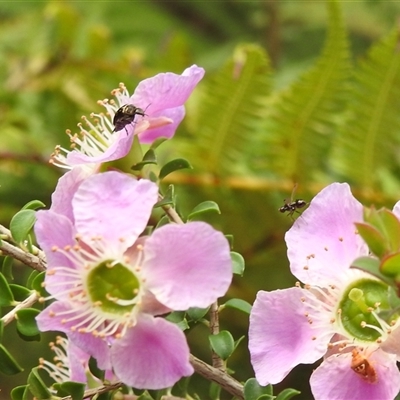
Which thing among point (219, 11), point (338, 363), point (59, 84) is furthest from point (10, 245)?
point (219, 11)

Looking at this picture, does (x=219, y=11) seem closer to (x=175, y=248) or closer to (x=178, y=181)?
(x=178, y=181)

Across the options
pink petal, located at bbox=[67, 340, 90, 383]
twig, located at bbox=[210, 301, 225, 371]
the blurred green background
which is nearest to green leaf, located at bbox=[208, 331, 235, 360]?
twig, located at bbox=[210, 301, 225, 371]

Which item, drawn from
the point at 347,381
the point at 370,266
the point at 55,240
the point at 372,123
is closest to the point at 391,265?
the point at 370,266

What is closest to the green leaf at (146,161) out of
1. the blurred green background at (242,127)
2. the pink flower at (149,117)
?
the pink flower at (149,117)

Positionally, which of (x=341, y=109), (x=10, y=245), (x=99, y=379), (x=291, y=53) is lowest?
(x=291, y=53)

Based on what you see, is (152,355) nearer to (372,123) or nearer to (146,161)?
(146,161)

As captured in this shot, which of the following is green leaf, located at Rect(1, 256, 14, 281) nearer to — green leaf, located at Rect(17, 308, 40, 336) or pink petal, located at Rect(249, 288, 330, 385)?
green leaf, located at Rect(17, 308, 40, 336)

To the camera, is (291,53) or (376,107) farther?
(291,53)
